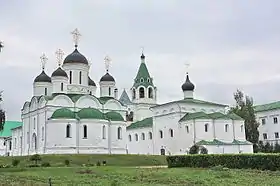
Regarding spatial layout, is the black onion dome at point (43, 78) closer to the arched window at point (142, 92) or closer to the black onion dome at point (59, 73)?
the black onion dome at point (59, 73)

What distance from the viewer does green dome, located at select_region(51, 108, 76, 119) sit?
52.6 meters

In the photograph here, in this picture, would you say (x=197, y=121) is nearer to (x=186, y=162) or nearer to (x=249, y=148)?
(x=249, y=148)

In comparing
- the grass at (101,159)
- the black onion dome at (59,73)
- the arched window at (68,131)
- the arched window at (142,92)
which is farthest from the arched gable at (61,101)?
the arched window at (142,92)

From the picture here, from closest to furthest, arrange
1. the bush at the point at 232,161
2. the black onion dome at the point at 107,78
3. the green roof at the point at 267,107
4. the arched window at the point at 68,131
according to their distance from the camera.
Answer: the bush at the point at 232,161 < the arched window at the point at 68,131 < the black onion dome at the point at 107,78 < the green roof at the point at 267,107

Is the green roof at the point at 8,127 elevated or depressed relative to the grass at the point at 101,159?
elevated

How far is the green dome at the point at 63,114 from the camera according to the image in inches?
2071

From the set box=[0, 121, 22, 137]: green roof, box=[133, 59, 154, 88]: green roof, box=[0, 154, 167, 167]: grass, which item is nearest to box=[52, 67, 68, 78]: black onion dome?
box=[0, 154, 167, 167]: grass

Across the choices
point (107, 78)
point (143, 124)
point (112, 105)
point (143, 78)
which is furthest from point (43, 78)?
point (143, 78)

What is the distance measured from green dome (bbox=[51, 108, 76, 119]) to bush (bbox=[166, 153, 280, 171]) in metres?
21.8

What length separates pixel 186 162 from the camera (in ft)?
111

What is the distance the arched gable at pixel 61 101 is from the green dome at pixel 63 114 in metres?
2.07

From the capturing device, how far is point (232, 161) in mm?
30703

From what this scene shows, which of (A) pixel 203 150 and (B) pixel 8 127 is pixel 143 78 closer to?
(A) pixel 203 150

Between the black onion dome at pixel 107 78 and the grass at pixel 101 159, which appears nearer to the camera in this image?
the grass at pixel 101 159
